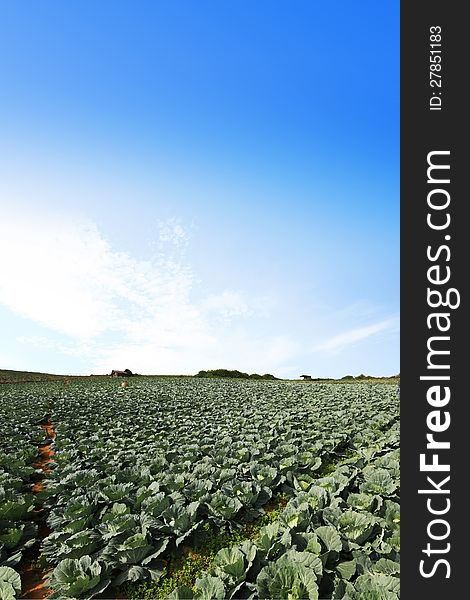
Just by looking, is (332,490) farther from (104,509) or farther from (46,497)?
(46,497)

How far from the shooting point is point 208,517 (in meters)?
6.40

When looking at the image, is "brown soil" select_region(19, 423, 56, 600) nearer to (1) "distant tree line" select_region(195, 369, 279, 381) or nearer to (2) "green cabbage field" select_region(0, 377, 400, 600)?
(2) "green cabbage field" select_region(0, 377, 400, 600)

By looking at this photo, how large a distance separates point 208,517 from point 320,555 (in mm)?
2507

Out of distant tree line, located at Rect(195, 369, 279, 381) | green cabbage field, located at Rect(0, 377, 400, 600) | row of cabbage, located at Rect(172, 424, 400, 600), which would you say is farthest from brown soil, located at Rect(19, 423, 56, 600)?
distant tree line, located at Rect(195, 369, 279, 381)

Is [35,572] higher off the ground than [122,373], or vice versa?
[122,373]

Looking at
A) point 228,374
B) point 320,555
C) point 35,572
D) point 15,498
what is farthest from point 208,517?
point 228,374

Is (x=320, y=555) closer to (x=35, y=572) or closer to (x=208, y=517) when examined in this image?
(x=208, y=517)

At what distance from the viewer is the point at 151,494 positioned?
6875 millimetres

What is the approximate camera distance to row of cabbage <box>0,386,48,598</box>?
557cm

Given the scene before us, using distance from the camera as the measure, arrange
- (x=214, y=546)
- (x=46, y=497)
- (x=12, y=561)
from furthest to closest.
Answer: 1. (x=46, y=497)
2. (x=214, y=546)
3. (x=12, y=561)

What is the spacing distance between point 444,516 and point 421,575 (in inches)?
19.0

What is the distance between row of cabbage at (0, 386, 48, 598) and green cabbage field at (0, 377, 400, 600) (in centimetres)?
3

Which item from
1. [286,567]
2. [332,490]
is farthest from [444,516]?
[332,490]

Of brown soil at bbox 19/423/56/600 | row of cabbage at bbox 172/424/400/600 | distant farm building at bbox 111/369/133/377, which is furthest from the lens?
distant farm building at bbox 111/369/133/377
